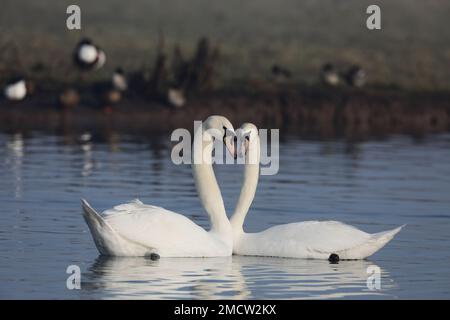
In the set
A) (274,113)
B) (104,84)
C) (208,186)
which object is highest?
(104,84)

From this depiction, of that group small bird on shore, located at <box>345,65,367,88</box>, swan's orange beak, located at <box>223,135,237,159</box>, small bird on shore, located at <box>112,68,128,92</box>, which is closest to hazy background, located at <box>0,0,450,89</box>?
small bird on shore, located at <box>345,65,367,88</box>

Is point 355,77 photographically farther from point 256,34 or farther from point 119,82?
point 256,34

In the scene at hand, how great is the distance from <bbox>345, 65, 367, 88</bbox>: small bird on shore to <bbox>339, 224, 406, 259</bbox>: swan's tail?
29.8 meters

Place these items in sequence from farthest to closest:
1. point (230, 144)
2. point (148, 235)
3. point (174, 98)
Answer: point (174, 98) → point (230, 144) → point (148, 235)

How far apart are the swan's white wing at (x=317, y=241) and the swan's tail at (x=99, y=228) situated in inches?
67.4

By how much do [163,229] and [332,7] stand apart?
171 feet

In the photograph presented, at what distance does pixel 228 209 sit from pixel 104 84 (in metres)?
18.2

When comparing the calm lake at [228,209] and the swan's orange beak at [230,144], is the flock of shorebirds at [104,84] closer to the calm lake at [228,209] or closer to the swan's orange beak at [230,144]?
the calm lake at [228,209]

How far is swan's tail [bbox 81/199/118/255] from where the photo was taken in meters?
15.4

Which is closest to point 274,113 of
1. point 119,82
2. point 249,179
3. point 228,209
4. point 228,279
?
point 119,82

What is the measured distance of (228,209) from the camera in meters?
20.8

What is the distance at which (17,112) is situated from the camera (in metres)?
37.8
